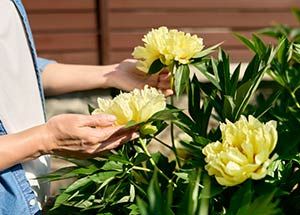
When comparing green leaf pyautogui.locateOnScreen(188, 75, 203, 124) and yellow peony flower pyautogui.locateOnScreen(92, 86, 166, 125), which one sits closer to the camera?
yellow peony flower pyautogui.locateOnScreen(92, 86, 166, 125)

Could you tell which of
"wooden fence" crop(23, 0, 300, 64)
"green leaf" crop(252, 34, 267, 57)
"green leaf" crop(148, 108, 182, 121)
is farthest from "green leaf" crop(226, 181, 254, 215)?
"wooden fence" crop(23, 0, 300, 64)

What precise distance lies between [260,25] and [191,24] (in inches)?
19.3

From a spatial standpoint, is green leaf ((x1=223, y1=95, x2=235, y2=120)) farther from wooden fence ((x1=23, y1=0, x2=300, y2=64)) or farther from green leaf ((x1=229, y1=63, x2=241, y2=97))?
wooden fence ((x1=23, y1=0, x2=300, y2=64))

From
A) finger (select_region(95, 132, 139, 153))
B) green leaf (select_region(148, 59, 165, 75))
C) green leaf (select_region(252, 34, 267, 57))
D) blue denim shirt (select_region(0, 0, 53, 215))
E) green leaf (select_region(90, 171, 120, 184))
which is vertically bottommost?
blue denim shirt (select_region(0, 0, 53, 215))

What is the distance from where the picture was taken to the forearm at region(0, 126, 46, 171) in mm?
1451

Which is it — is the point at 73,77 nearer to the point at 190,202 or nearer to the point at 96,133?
the point at 96,133

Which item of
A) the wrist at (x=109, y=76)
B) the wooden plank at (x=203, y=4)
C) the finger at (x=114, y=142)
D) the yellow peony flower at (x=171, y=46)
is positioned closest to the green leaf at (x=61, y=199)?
the finger at (x=114, y=142)

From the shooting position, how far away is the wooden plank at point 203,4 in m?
5.03

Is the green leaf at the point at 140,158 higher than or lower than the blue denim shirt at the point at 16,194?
higher

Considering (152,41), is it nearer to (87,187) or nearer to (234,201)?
(87,187)

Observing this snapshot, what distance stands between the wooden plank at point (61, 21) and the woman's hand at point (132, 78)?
3.08 metres

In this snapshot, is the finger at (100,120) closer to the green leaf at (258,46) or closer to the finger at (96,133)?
the finger at (96,133)

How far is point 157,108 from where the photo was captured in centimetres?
138

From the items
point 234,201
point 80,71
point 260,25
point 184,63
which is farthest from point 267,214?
point 260,25
